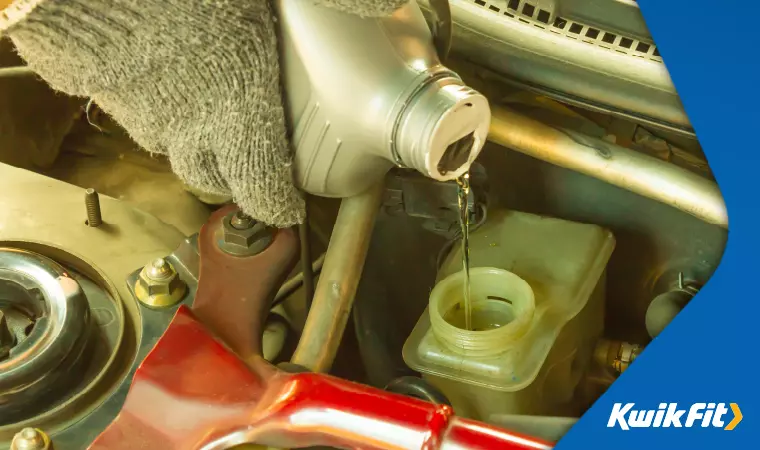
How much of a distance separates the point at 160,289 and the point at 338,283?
0.58 ft

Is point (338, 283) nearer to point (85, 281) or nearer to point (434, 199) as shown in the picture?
point (434, 199)

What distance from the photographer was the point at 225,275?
0.71m

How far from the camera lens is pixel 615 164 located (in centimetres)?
65

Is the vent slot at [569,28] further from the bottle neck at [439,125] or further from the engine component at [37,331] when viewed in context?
the engine component at [37,331]

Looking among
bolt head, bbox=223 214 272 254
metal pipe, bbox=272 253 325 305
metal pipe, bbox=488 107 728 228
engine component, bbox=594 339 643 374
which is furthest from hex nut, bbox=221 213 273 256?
engine component, bbox=594 339 643 374

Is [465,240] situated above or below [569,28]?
below

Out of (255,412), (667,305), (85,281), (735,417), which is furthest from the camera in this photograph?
(85,281)

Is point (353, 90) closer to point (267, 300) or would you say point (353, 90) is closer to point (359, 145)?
point (359, 145)

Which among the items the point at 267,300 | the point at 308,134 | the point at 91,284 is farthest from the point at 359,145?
the point at 91,284

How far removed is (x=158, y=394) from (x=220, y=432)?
6cm

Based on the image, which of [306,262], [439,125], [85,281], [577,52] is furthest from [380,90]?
[85,281]

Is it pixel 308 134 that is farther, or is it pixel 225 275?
pixel 225 275

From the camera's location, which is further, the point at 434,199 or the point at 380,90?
the point at 434,199

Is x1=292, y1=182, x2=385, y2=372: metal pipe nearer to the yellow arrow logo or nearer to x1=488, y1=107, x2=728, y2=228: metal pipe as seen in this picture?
x1=488, y1=107, x2=728, y2=228: metal pipe
